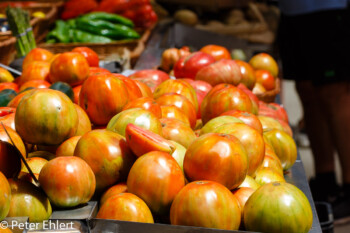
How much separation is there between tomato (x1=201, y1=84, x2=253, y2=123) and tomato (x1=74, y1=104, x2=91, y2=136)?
0.52 m

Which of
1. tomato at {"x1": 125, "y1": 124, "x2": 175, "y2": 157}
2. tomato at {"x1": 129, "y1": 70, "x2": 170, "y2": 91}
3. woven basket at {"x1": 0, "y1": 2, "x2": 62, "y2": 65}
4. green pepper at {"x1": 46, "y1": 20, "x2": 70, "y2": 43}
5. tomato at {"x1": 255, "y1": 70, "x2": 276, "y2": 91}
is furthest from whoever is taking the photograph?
green pepper at {"x1": 46, "y1": 20, "x2": 70, "y2": 43}

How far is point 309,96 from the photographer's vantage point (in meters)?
3.86

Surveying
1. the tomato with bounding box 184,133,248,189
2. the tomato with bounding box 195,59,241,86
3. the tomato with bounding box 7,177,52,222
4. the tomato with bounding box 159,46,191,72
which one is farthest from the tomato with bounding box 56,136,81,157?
the tomato with bounding box 159,46,191,72

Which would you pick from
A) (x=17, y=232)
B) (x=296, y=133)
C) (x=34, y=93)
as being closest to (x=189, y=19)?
(x=296, y=133)

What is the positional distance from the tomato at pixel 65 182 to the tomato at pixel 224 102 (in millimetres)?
751

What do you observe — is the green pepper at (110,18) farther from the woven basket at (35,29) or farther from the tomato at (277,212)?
the tomato at (277,212)

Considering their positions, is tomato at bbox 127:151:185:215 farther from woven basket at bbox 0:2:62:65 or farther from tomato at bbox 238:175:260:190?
woven basket at bbox 0:2:62:65

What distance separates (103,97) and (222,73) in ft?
3.09

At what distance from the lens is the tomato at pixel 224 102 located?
1794 mm

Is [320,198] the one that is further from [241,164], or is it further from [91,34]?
[241,164]

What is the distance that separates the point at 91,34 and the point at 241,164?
9.81 feet

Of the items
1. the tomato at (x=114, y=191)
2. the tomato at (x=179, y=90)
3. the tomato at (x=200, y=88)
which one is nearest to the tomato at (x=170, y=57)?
the tomato at (x=200, y=88)

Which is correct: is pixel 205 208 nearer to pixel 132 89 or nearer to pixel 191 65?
pixel 132 89

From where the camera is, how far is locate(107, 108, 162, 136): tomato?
1380 millimetres
